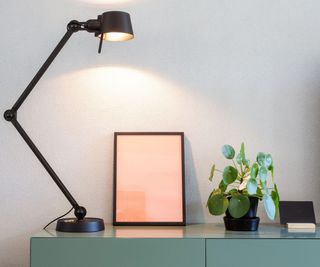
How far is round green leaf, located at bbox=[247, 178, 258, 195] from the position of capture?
1761mm

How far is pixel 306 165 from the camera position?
6.91 ft

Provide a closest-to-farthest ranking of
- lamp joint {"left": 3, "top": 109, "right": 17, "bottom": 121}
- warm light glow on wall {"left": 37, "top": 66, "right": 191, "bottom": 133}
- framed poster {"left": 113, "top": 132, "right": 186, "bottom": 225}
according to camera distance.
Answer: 1. lamp joint {"left": 3, "top": 109, "right": 17, "bottom": 121}
2. framed poster {"left": 113, "top": 132, "right": 186, "bottom": 225}
3. warm light glow on wall {"left": 37, "top": 66, "right": 191, "bottom": 133}

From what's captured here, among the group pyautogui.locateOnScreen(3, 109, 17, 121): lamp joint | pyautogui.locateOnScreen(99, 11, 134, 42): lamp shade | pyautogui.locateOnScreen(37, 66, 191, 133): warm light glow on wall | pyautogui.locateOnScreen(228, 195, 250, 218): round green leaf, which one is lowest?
pyautogui.locateOnScreen(228, 195, 250, 218): round green leaf

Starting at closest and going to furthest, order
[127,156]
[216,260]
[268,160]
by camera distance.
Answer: [216,260]
[268,160]
[127,156]

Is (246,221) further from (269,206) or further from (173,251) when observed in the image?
(173,251)

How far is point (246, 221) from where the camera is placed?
180cm

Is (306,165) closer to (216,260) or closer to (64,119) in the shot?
(216,260)

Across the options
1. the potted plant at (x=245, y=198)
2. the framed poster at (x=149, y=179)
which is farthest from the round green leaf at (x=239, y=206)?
the framed poster at (x=149, y=179)

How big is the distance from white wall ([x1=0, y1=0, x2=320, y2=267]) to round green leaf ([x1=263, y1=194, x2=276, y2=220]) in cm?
33

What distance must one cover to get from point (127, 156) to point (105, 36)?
0.50 metres

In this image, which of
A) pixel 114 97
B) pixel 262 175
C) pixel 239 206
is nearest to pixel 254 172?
pixel 262 175

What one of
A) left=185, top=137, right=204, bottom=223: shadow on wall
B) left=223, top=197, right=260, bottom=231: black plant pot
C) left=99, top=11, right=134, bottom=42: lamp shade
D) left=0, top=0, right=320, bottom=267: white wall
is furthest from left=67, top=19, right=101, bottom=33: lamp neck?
left=223, top=197, right=260, bottom=231: black plant pot

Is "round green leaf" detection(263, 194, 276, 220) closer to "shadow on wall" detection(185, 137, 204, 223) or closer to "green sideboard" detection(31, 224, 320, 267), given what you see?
"green sideboard" detection(31, 224, 320, 267)

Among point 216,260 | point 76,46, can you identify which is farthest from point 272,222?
point 76,46
